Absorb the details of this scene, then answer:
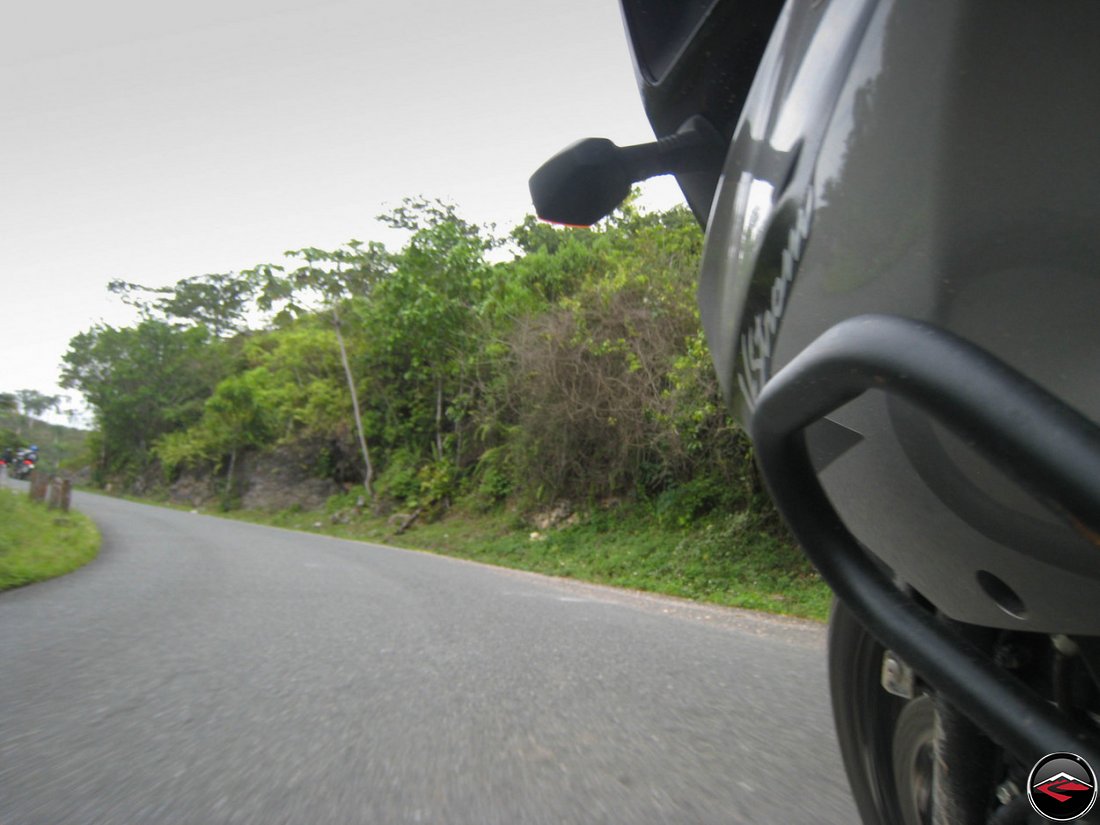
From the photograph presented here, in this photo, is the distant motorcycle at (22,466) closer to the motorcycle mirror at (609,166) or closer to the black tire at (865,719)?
the motorcycle mirror at (609,166)

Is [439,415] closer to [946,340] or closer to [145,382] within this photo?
[946,340]

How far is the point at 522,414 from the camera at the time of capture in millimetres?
16844

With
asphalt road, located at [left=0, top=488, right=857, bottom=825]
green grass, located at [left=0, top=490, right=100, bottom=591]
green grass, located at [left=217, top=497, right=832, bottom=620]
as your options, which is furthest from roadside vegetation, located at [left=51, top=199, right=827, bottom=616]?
green grass, located at [left=0, top=490, right=100, bottom=591]

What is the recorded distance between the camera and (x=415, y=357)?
24406mm

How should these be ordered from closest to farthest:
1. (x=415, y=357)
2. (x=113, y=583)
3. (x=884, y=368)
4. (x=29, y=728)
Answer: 1. (x=884, y=368)
2. (x=29, y=728)
3. (x=113, y=583)
4. (x=415, y=357)

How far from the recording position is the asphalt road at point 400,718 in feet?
6.60

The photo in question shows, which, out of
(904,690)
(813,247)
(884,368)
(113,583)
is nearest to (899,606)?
(884,368)

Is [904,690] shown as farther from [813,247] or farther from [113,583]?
[113,583]

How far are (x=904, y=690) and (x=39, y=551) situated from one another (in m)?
9.31

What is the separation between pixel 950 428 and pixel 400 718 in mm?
2501

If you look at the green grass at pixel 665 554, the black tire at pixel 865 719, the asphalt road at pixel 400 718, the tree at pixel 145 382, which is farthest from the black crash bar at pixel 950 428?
the tree at pixel 145 382

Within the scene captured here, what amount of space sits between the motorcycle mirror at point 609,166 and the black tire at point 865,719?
3.23ft

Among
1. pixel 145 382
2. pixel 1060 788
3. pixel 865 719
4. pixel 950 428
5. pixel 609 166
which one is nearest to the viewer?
pixel 950 428
